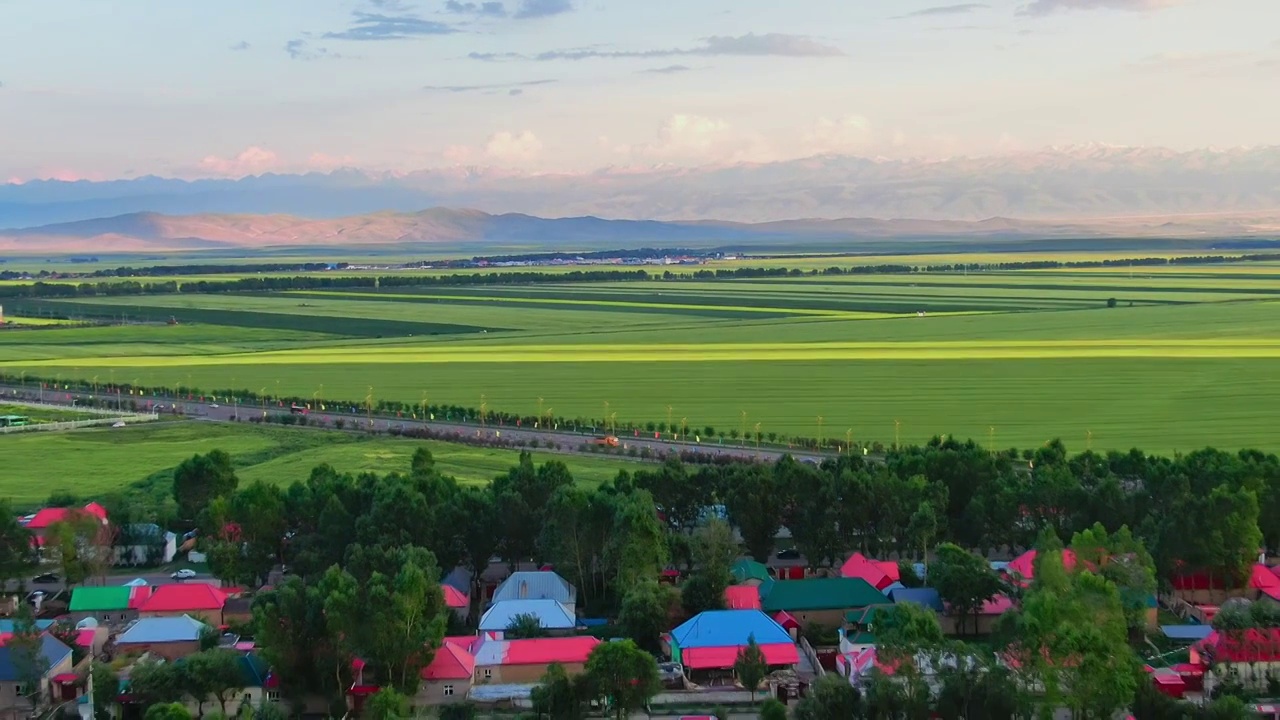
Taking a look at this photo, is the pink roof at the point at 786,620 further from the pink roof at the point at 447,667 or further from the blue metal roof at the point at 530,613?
the pink roof at the point at 447,667

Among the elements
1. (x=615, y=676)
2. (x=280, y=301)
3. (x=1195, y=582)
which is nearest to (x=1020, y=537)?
(x=1195, y=582)

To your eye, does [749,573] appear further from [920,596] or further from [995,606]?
[995,606]

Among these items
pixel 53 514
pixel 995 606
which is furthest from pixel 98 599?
pixel 995 606

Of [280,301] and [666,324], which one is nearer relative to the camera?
[666,324]

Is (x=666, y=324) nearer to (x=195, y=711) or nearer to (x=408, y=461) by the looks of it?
(x=408, y=461)

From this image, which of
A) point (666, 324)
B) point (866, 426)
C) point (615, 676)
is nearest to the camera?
point (615, 676)

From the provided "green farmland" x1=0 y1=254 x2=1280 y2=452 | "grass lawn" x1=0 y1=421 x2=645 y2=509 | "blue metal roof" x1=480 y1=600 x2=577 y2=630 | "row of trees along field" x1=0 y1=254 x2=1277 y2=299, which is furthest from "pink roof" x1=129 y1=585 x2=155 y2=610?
"row of trees along field" x1=0 y1=254 x2=1277 y2=299
